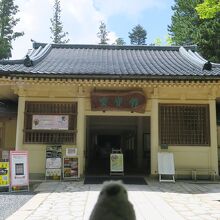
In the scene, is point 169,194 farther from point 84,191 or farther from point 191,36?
point 191,36

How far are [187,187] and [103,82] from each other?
4694 mm

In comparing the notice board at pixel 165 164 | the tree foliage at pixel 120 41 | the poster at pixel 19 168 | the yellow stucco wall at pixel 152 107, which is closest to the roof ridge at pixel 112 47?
the yellow stucco wall at pixel 152 107

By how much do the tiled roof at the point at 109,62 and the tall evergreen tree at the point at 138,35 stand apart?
41.9 meters

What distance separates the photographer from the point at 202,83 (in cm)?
1140

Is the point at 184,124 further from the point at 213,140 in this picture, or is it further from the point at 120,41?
the point at 120,41

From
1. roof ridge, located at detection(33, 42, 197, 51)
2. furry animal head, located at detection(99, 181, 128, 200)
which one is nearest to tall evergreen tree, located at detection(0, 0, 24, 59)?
roof ridge, located at detection(33, 42, 197, 51)

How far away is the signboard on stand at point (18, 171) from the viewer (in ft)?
31.8

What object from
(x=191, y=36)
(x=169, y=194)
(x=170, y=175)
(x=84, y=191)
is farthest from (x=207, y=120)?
(x=191, y=36)

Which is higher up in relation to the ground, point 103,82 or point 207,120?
point 103,82

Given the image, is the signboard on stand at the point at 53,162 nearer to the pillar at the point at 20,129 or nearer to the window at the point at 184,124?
the pillar at the point at 20,129

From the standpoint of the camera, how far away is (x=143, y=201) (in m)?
7.81

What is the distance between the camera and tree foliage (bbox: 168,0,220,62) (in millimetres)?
25141

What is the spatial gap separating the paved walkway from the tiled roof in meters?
3.92

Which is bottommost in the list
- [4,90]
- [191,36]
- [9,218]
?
[9,218]
